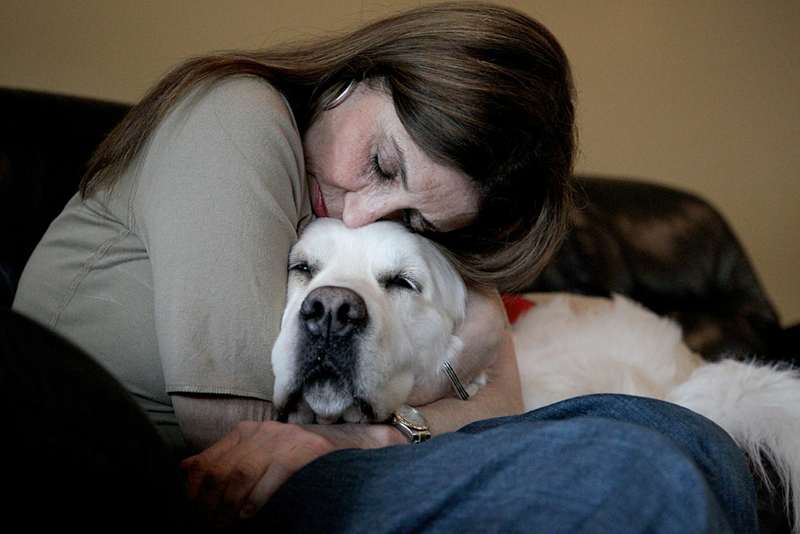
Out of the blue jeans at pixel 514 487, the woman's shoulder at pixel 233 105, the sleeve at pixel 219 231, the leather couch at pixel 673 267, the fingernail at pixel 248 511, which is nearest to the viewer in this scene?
the blue jeans at pixel 514 487

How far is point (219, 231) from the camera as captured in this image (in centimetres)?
98

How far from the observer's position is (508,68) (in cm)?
121

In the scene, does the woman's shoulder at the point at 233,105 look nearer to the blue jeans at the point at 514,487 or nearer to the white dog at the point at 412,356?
the white dog at the point at 412,356

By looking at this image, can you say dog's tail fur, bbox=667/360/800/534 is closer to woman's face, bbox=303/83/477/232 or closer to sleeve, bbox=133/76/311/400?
woman's face, bbox=303/83/477/232

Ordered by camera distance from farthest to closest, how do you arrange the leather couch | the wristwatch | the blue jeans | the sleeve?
the leather couch, the wristwatch, the sleeve, the blue jeans

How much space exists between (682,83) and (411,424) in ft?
11.4

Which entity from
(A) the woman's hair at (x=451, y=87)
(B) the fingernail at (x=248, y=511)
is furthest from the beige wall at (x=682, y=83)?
(B) the fingernail at (x=248, y=511)

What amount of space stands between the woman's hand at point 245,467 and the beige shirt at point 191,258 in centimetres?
9

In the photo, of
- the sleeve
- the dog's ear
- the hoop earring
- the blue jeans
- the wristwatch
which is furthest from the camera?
the dog's ear

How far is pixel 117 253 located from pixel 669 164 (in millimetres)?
3627

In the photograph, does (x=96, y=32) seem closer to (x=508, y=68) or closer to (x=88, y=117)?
(x=88, y=117)

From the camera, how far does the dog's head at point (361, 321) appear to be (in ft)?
3.60

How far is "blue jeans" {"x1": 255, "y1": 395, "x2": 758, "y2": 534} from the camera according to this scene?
0.62m

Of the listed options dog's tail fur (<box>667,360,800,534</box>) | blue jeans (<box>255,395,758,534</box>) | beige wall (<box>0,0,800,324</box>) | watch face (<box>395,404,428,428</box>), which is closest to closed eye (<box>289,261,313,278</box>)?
watch face (<box>395,404,428,428</box>)
